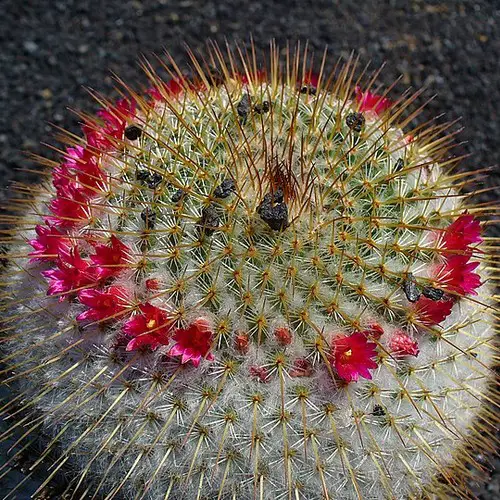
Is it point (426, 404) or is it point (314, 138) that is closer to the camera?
point (426, 404)

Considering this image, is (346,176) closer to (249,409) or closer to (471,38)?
(249,409)

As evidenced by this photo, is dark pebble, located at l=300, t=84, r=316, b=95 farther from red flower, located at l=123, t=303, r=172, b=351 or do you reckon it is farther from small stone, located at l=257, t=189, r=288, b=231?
red flower, located at l=123, t=303, r=172, b=351

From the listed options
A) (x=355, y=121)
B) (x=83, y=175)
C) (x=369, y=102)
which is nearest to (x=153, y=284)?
(x=83, y=175)

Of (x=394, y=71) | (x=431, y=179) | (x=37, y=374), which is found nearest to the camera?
(x=37, y=374)

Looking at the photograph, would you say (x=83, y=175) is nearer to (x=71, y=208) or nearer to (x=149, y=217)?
(x=71, y=208)

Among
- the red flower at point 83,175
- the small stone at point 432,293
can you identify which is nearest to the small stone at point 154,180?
the red flower at point 83,175

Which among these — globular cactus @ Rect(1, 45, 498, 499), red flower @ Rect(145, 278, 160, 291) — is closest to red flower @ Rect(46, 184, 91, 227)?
globular cactus @ Rect(1, 45, 498, 499)

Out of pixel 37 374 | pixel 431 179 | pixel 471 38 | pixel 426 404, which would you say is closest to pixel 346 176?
pixel 431 179
